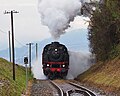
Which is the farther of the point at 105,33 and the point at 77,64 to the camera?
the point at 77,64

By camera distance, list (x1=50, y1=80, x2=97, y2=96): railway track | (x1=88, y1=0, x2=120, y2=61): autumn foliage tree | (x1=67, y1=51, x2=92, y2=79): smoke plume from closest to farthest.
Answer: (x1=50, y1=80, x2=97, y2=96): railway track → (x1=88, y1=0, x2=120, y2=61): autumn foliage tree → (x1=67, y1=51, x2=92, y2=79): smoke plume

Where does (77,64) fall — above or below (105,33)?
below

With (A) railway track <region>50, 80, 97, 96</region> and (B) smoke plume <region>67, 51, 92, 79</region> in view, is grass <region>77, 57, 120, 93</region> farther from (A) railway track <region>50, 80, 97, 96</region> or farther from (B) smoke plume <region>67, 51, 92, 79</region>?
(B) smoke plume <region>67, 51, 92, 79</region>

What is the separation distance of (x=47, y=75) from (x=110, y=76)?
1518 centimetres

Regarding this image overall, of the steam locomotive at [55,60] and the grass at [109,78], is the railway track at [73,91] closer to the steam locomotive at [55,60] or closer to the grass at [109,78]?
the grass at [109,78]

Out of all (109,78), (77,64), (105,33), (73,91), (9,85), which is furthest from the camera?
Result: (77,64)

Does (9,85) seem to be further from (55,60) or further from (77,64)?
(77,64)

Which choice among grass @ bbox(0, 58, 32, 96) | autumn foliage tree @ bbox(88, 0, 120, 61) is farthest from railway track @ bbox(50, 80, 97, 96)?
autumn foliage tree @ bbox(88, 0, 120, 61)

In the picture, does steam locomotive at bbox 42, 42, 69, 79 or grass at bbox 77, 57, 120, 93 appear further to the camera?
steam locomotive at bbox 42, 42, 69, 79

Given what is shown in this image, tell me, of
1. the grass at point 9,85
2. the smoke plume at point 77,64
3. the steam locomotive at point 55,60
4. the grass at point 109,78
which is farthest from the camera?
the smoke plume at point 77,64

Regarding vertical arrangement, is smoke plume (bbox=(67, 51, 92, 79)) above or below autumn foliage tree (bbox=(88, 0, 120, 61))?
below

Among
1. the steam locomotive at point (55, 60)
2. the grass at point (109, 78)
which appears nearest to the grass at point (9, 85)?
the grass at point (109, 78)

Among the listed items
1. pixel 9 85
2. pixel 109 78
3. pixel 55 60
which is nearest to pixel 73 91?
pixel 9 85

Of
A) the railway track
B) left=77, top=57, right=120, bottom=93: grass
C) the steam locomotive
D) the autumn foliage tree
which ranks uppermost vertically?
the autumn foliage tree
